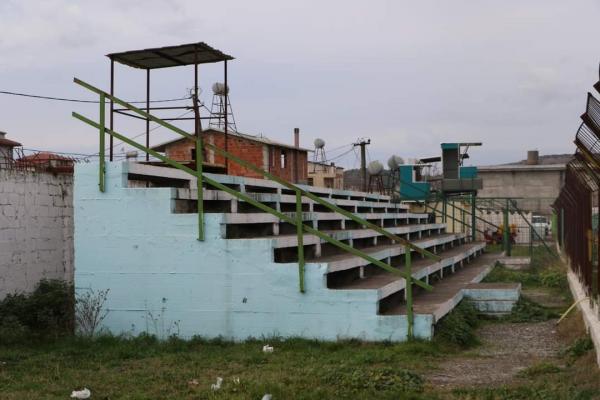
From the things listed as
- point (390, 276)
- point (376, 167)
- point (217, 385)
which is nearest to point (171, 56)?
point (390, 276)

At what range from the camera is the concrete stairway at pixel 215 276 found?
834 centimetres

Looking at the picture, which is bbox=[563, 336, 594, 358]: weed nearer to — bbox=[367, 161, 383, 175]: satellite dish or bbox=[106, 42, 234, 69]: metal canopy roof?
bbox=[106, 42, 234, 69]: metal canopy roof

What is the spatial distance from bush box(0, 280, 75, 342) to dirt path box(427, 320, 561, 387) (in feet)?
16.0

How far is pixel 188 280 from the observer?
29.0 feet

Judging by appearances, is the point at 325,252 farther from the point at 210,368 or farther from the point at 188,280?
the point at 210,368

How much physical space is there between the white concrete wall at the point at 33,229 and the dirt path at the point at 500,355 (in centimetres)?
625

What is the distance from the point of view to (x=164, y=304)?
890 centimetres

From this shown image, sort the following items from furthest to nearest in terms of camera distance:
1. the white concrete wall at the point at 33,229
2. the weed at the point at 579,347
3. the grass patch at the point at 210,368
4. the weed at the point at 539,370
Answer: the white concrete wall at the point at 33,229 < the weed at the point at 579,347 < the weed at the point at 539,370 < the grass patch at the point at 210,368

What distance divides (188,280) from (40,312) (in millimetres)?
2112

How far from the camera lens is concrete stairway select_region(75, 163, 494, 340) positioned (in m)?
8.34

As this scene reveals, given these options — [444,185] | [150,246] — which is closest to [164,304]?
[150,246]

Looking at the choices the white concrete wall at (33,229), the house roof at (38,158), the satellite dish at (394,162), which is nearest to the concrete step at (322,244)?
the white concrete wall at (33,229)

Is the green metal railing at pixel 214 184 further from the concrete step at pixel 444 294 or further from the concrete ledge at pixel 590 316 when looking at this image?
the concrete ledge at pixel 590 316

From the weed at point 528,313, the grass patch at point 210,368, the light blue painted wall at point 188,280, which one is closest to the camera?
the grass patch at point 210,368
